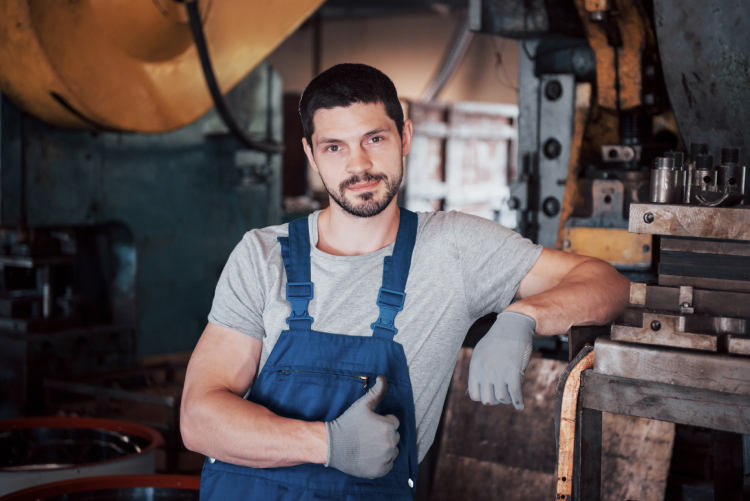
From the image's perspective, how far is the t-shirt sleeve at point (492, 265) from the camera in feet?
5.17

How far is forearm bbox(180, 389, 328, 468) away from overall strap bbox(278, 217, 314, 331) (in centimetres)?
19

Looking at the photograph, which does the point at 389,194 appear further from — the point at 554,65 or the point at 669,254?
the point at 554,65

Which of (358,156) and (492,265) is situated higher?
(358,156)

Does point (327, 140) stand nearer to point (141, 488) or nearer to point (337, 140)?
point (337, 140)

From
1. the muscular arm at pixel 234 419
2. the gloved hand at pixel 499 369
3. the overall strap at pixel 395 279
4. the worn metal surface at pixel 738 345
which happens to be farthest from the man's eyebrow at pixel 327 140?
the worn metal surface at pixel 738 345

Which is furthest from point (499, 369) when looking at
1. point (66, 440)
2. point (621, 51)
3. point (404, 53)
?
point (404, 53)

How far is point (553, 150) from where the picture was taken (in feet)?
8.01

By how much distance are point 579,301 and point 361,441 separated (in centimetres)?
48

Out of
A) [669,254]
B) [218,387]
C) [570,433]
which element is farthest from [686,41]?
[218,387]

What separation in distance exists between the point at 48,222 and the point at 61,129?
0.39 metres

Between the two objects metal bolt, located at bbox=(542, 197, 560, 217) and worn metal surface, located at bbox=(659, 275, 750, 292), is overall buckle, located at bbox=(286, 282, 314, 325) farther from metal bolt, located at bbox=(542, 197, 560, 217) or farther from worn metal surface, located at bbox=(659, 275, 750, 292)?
metal bolt, located at bbox=(542, 197, 560, 217)

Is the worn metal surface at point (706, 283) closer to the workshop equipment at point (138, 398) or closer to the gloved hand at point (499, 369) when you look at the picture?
the gloved hand at point (499, 369)

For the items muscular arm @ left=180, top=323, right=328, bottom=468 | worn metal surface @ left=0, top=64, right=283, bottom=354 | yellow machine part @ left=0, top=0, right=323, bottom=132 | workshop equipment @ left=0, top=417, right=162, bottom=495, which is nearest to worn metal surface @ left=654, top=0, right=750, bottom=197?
muscular arm @ left=180, top=323, right=328, bottom=468

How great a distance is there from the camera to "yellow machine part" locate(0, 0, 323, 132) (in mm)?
2686
